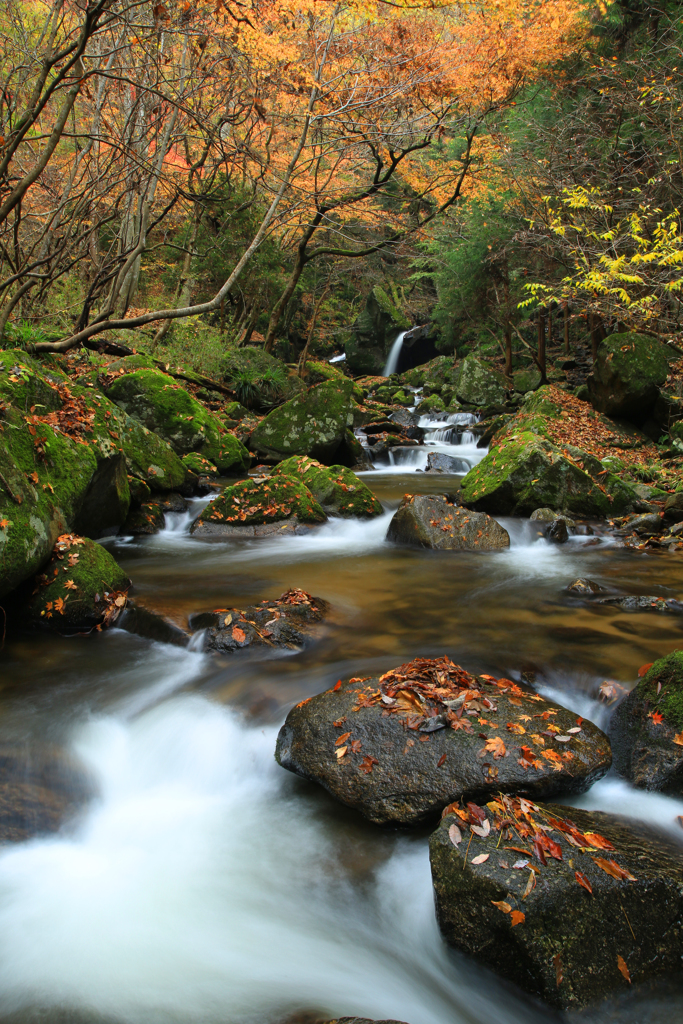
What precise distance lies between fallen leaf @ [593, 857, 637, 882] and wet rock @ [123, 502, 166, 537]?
271 inches

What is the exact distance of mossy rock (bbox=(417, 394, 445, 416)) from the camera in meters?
19.4

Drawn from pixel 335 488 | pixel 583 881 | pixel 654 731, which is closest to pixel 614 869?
pixel 583 881

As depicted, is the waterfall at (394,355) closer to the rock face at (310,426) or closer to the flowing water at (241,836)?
the rock face at (310,426)

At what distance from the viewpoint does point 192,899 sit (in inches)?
114

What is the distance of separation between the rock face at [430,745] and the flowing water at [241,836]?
0.18 metres

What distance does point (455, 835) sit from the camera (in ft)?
8.48

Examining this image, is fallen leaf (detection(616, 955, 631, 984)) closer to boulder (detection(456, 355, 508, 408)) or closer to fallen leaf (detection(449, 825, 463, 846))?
fallen leaf (detection(449, 825, 463, 846))

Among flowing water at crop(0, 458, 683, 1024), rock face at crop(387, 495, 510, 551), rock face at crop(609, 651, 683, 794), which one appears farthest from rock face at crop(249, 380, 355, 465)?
rock face at crop(609, 651, 683, 794)

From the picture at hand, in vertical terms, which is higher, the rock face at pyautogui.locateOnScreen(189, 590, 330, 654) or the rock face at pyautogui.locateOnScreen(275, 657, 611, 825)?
the rock face at pyautogui.locateOnScreen(189, 590, 330, 654)

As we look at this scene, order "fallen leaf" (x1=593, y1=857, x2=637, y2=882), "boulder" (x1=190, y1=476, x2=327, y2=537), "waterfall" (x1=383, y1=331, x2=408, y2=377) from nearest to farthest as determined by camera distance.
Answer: "fallen leaf" (x1=593, y1=857, x2=637, y2=882), "boulder" (x1=190, y1=476, x2=327, y2=537), "waterfall" (x1=383, y1=331, x2=408, y2=377)

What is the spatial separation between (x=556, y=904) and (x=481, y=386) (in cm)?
1795

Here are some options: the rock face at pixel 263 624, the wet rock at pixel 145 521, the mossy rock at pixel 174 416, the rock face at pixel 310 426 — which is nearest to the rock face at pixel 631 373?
the rock face at pixel 310 426

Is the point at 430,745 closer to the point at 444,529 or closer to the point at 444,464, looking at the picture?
the point at 444,529

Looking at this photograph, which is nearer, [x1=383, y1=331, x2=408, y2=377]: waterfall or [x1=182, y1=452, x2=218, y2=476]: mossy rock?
[x1=182, y1=452, x2=218, y2=476]: mossy rock
